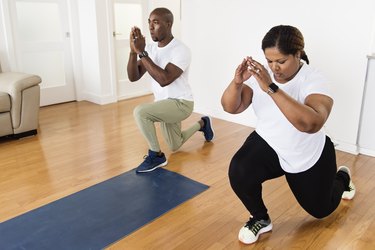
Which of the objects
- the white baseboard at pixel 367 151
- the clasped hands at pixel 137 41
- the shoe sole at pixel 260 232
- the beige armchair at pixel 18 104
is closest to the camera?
the shoe sole at pixel 260 232

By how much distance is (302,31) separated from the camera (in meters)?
2.96

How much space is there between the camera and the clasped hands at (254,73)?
4.59ft

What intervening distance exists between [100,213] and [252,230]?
2.80ft

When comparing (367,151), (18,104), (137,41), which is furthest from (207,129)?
(18,104)

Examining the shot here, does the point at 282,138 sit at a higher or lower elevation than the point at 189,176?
higher

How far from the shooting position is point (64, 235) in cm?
178

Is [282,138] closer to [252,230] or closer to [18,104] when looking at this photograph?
[252,230]

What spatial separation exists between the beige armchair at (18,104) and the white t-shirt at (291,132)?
2.19 metres

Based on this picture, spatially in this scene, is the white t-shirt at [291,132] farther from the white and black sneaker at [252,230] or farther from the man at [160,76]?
the man at [160,76]

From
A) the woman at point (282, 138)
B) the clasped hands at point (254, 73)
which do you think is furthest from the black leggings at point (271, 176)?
the clasped hands at point (254, 73)

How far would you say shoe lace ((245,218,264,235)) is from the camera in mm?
1734

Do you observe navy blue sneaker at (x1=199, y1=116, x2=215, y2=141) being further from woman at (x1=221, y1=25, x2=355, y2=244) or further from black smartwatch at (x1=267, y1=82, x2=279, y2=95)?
black smartwatch at (x1=267, y1=82, x2=279, y2=95)

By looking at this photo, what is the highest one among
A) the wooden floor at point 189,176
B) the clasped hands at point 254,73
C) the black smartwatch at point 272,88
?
the clasped hands at point 254,73

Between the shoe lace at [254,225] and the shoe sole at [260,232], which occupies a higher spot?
the shoe lace at [254,225]
